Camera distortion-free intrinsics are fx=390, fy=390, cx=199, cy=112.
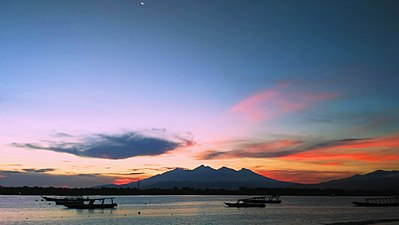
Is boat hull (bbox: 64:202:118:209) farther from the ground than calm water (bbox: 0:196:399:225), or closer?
farther from the ground

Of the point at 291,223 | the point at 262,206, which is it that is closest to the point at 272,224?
the point at 291,223

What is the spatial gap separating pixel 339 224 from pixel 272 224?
8.94 m

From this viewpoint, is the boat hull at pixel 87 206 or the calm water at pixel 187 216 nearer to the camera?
the calm water at pixel 187 216

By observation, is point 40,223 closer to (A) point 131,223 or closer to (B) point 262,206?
(A) point 131,223

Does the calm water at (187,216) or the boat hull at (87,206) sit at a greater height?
the boat hull at (87,206)

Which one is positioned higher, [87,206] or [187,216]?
[87,206]

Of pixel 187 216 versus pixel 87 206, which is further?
pixel 87 206

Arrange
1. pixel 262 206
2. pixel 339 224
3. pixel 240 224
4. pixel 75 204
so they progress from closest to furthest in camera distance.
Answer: pixel 339 224 < pixel 240 224 < pixel 75 204 < pixel 262 206

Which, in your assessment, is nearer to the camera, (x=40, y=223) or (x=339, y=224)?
(x=339, y=224)

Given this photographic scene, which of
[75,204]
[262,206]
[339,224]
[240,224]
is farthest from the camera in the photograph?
[262,206]

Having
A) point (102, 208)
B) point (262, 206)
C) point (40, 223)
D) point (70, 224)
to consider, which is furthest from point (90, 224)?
point (262, 206)

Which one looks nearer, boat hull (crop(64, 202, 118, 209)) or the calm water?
the calm water

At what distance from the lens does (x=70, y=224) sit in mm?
56969

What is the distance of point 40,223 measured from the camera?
5919 cm
